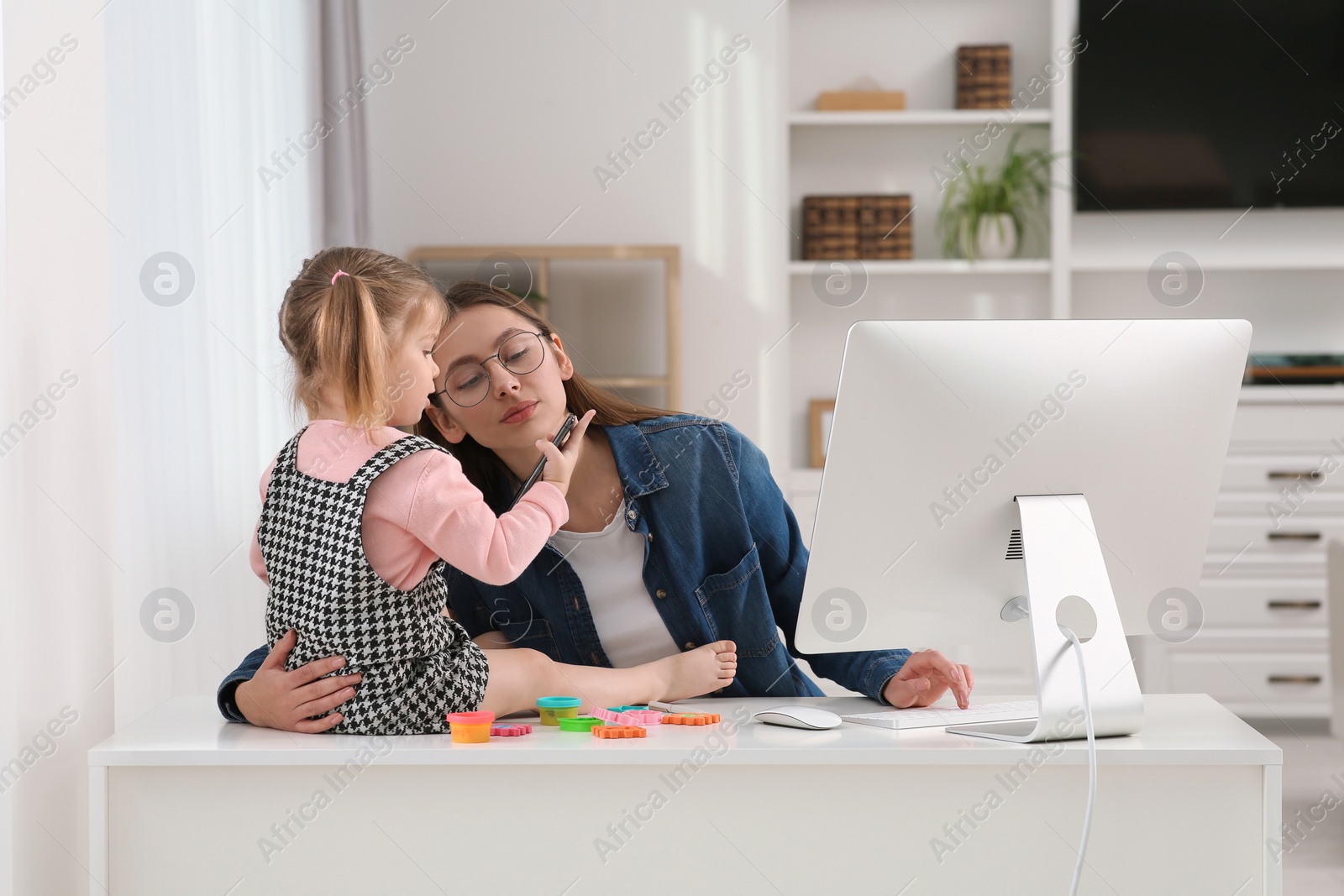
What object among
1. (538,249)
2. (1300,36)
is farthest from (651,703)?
(1300,36)

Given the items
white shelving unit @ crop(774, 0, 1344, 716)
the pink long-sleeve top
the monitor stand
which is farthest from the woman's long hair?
white shelving unit @ crop(774, 0, 1344, 716)

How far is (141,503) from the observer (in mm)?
1616

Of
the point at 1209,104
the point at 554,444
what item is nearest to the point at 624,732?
the point at 554,444

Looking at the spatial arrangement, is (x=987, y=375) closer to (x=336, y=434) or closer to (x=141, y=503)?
(x=336, y=434)

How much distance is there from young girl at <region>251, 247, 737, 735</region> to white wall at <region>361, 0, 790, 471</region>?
255cm

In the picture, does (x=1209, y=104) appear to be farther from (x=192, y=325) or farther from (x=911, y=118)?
(x=192, y=325)

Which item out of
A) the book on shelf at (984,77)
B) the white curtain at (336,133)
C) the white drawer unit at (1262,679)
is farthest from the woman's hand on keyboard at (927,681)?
the book on shelf at (984,77)

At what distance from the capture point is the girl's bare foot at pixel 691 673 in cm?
133

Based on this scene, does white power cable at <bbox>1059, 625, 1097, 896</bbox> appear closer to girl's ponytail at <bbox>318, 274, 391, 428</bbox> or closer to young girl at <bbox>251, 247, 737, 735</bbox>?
young girl at <bbox>251, 247, 737, 735</bbox>

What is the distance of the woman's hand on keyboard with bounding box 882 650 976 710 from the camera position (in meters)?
1.26

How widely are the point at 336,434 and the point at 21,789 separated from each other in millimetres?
468

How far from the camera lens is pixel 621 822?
1027 mm

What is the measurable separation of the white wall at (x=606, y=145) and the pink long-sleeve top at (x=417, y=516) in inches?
104

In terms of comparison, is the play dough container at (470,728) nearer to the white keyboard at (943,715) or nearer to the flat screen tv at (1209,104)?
the white keyboard at (943,715)
